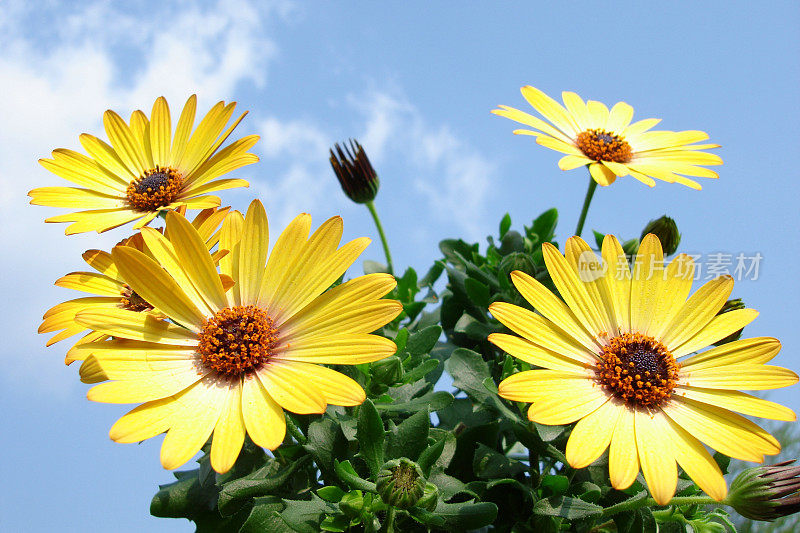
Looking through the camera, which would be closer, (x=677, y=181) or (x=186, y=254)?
(x=186, y=254)

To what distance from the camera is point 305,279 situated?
1.78 m

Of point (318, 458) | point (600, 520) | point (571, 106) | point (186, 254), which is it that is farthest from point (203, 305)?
point (571, 106)

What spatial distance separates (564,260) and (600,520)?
0.81 meters

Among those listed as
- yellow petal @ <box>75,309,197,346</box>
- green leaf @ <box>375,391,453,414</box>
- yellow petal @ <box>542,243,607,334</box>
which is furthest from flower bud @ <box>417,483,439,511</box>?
yellow petal @ <box>75,309,197,346</box>

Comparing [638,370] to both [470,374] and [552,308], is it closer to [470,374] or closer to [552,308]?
[552,308]

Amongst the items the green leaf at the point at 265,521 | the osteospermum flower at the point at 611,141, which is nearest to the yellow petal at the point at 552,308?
the osteospermum flower at the point at 611,141

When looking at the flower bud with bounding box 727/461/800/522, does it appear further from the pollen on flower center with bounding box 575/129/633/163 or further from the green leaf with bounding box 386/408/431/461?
the pollen on flower center with bounding box 575/129/633/163

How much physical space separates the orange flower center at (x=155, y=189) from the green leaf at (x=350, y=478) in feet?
3.53

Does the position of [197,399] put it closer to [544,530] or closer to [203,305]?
[203,305]

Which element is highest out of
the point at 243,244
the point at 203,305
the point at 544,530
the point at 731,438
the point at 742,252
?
the point at 742,252

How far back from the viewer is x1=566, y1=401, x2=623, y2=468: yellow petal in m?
1.47

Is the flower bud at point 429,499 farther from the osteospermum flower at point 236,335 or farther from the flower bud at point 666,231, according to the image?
the flower bud at point 666,231

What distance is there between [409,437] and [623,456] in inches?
→ 20.9

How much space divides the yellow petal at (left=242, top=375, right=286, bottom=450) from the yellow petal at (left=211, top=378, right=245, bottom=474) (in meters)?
0.02
